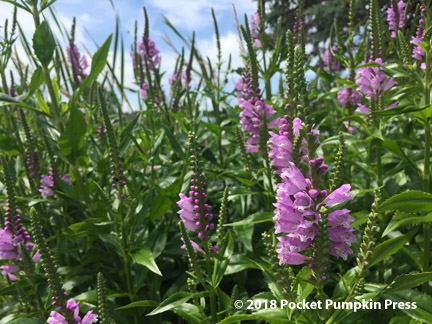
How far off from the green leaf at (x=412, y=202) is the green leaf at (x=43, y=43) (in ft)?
7.82

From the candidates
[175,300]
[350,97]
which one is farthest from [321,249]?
[350,97]

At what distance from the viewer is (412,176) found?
303cm

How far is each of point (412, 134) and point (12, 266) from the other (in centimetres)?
335

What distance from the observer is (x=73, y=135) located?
284cm

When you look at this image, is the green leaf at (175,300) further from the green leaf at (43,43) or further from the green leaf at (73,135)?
the green leaf at (43,43)

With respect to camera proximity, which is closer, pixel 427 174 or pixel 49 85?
pixel 427 174

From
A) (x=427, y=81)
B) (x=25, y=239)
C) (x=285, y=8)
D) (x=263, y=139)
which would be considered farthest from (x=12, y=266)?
(x=285, y=8)

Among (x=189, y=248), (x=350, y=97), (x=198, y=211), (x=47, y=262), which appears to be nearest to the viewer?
(x=47, y=262)

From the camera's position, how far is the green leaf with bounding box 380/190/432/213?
190 centimetres

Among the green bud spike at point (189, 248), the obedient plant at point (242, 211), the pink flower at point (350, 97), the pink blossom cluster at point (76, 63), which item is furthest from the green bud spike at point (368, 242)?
the pink blossom cluster at point (76, 63)

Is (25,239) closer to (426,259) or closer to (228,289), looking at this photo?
(228,289)

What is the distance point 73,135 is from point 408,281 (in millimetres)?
2228

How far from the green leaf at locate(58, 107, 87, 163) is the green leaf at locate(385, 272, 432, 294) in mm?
2143

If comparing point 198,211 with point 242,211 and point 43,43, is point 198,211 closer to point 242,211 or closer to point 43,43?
point 242,211
